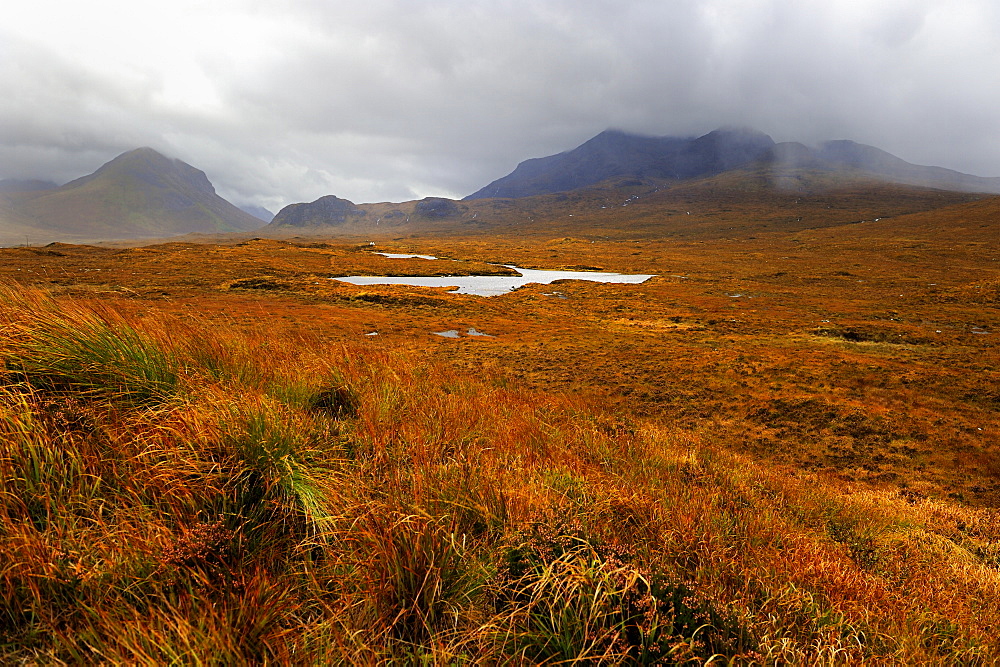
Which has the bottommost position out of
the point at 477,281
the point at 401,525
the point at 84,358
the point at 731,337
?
the point at 731,337

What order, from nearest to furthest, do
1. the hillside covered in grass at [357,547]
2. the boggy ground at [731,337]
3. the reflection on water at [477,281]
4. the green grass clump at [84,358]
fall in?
the hillside covered in grass at [357,547]
the green grass clump at [84,358]
the boggy ground at [731,337]
the reflection on water at [477,281]

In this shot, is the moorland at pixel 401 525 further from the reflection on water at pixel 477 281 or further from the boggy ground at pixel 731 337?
the reflection on water at pixel 477 281

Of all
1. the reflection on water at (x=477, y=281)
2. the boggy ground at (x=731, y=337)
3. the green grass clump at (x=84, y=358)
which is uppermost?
the green grass clump at (x=84, y=358)

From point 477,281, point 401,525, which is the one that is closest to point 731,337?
point 401,525

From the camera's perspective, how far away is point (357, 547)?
209cm

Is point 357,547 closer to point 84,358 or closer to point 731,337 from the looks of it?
point 84,358

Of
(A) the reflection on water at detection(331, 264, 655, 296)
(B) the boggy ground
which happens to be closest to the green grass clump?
(B) the boggy ground

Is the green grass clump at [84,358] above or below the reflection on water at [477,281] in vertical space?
above

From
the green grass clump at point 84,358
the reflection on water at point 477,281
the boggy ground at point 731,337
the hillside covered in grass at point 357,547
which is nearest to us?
the hillside covered in grass at point 357,547

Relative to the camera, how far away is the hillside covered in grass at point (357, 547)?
1.59 meters

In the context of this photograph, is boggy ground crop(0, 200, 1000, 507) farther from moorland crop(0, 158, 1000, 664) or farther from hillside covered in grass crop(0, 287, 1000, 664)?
hillside covered in grass crop(0, 287, 1000, 664)

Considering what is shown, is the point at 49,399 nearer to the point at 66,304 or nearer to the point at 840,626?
the point at 66,304

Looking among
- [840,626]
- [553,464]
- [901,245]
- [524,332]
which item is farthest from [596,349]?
[901,245]

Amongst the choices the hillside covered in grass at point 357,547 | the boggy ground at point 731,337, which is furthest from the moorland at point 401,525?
the boggy ground at point 731,337
